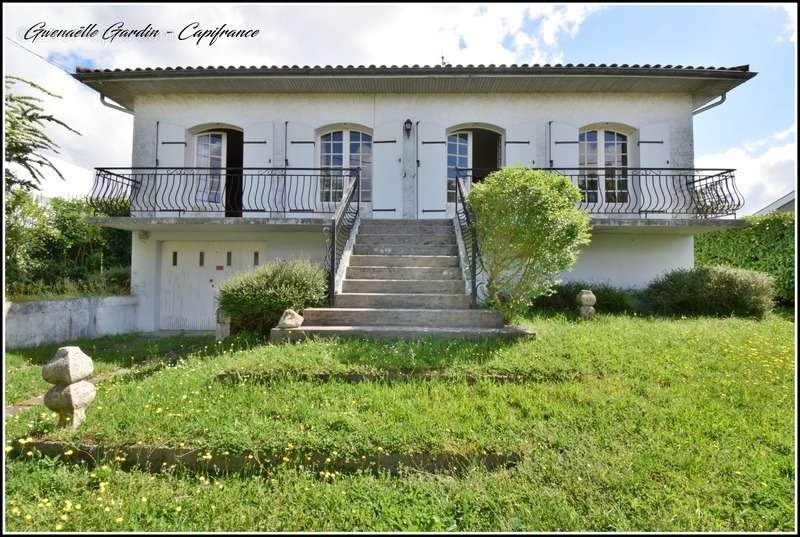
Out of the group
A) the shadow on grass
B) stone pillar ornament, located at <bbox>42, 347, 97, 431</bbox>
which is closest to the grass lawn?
the shadow on grass

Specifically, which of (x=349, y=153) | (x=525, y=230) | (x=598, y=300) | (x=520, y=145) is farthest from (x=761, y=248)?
(x=349, y=153)

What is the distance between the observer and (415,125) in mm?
8766

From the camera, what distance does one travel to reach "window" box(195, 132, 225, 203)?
29.5ft

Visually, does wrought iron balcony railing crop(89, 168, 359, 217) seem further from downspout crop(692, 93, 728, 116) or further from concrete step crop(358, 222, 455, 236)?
downspout crop(692, 93, 728, 116)

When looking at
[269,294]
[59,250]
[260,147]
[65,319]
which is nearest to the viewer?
[269,294]

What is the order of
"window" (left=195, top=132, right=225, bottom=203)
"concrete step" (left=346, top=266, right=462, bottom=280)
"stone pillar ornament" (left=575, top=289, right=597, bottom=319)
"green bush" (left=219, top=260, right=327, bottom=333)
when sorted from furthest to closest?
"window" (left=195, top=132, right=225, bottom=203) → "stone pillar ornament" (left=575, top=289, right=597, bottom=319) → "concrete step" (left=346, top=266, right=462, bottom=280) → "green bush" (left=219, top=260, right=327, bottom=333)

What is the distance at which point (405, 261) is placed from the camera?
6.54 meters

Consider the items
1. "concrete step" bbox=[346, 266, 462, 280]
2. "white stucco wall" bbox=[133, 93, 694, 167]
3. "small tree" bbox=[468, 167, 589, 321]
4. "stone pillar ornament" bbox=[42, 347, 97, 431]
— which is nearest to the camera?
"stone pillar ornament" bbox=[42, 347, 97, 431]

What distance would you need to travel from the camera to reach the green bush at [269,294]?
5.47 meters

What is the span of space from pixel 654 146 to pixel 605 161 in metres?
1.02

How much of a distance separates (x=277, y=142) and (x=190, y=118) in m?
2.13

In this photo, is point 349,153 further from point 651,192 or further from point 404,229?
point 651,192

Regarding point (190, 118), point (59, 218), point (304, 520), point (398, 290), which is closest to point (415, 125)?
point (398, 290)

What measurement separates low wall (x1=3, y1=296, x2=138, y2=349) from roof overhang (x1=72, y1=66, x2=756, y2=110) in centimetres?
482
